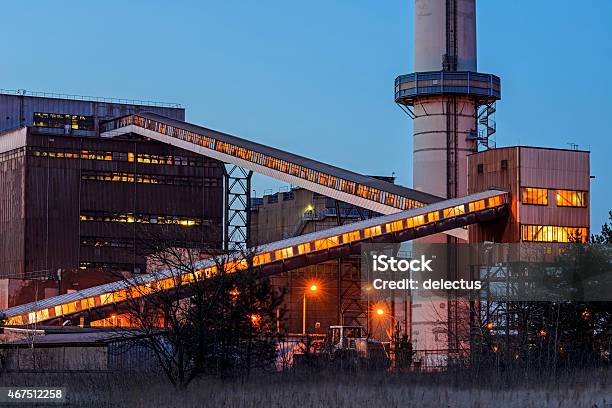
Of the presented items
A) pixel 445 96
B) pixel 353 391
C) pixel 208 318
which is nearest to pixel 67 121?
pixel 445 96

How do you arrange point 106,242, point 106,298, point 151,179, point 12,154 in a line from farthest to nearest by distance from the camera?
point 151,179
point 12,154
point 106,242
point 106,298

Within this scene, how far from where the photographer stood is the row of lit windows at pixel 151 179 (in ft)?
346

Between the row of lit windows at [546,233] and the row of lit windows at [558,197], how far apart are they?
4.86 feet

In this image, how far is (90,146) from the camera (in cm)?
10638

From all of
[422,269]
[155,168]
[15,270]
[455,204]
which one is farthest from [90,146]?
[455,204]

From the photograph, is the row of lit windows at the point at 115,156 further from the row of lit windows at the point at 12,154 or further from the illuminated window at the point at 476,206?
the illuminated window at the point at 476,206

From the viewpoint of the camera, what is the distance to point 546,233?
67.5 m

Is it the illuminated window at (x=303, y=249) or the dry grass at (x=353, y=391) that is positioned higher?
the illuminated window at (x=303, y=249)

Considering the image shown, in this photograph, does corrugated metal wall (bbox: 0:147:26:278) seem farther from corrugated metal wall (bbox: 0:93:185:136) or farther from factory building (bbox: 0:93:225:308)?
corrugated metal wall (bbox: 0:93:185:136)

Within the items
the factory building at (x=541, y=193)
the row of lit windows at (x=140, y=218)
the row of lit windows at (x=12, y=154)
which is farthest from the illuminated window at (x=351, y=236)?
the row of lit windows at (x=12, y=154)

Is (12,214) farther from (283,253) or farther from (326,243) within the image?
(326,243)

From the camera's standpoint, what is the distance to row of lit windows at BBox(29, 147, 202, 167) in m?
105

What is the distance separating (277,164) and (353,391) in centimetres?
5977

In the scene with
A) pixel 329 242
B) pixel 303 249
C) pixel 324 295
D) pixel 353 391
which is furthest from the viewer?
pixel 324 295
